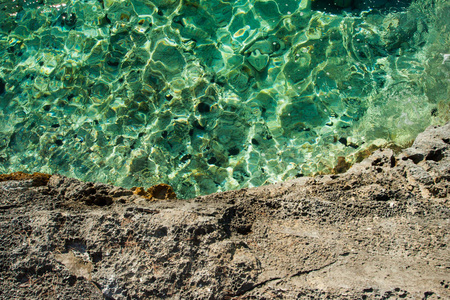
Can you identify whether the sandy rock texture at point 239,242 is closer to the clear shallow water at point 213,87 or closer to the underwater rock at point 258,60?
the clear shallow water at point 213,87

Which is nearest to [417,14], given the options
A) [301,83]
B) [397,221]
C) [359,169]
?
[301,83]

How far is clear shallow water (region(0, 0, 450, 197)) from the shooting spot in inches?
177

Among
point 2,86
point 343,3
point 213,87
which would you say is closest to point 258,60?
point 213,87

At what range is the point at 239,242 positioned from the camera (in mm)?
2559

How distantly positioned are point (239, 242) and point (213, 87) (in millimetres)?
2851

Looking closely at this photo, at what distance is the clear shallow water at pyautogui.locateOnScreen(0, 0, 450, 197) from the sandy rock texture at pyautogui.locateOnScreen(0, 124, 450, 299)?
145 centimetres

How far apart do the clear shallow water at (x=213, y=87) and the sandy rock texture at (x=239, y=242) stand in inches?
56.9

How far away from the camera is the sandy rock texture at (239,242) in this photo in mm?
2303

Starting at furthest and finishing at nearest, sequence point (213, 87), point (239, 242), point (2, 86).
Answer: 1. point (2, 86)
2. point (213, 87)
3. point (239, 242)

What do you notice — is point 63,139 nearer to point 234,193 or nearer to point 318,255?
point 234,193

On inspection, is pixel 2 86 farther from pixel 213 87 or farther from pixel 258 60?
pixel 258 60

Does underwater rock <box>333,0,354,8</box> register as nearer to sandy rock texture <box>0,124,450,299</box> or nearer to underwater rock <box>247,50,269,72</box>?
underwater rock <box>247,50,269,72</box>

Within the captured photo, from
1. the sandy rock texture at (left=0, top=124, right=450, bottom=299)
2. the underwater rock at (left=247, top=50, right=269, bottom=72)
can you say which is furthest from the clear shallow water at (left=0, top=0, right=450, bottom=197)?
the sandy rock texture at (left=0, top=124, right=450, bottom=299)

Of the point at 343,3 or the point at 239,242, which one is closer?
the point at 239,242
